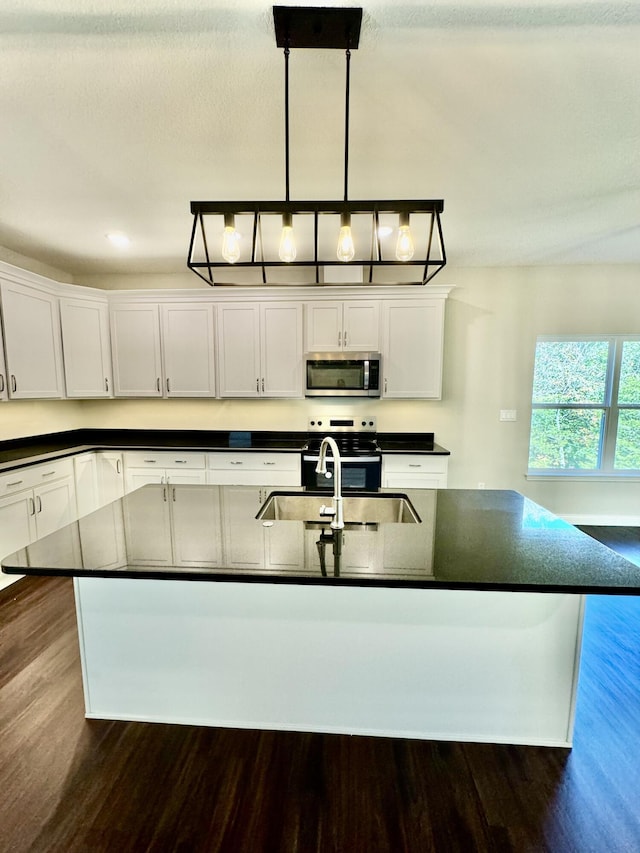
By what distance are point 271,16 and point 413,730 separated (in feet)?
8.96

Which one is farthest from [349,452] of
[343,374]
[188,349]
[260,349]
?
[188,349]

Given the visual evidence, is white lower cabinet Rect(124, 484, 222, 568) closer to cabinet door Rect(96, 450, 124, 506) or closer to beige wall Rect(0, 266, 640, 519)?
cabinet door Rect(96, 450, 124, 506)

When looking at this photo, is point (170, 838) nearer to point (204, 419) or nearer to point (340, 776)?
point (340, 776)

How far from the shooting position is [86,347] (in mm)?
3611

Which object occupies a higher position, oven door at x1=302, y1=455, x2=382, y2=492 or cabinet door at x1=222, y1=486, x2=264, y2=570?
cabinet door at x1=222, y1=486, x2=264, y2=570

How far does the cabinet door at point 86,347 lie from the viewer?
3.49 meters

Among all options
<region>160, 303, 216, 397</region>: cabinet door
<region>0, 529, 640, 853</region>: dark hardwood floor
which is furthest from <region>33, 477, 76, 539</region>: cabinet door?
<region>0, 529, 640, 853</region>: dark hardwood floor

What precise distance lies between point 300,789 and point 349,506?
1094 mm

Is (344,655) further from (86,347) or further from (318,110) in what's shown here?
(86,347)

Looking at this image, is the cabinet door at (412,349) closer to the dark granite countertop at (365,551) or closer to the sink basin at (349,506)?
the sink basin at (349,506)

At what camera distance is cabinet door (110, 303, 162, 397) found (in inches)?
147

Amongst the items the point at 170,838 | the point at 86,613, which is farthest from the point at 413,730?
the point at 86,613

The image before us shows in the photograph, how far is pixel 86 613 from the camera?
1.56 m

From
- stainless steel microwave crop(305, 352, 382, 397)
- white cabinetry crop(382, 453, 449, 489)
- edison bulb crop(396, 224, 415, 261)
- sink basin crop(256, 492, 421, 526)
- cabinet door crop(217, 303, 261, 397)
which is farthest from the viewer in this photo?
cabinet door crop(217, 303, 261, 397)
